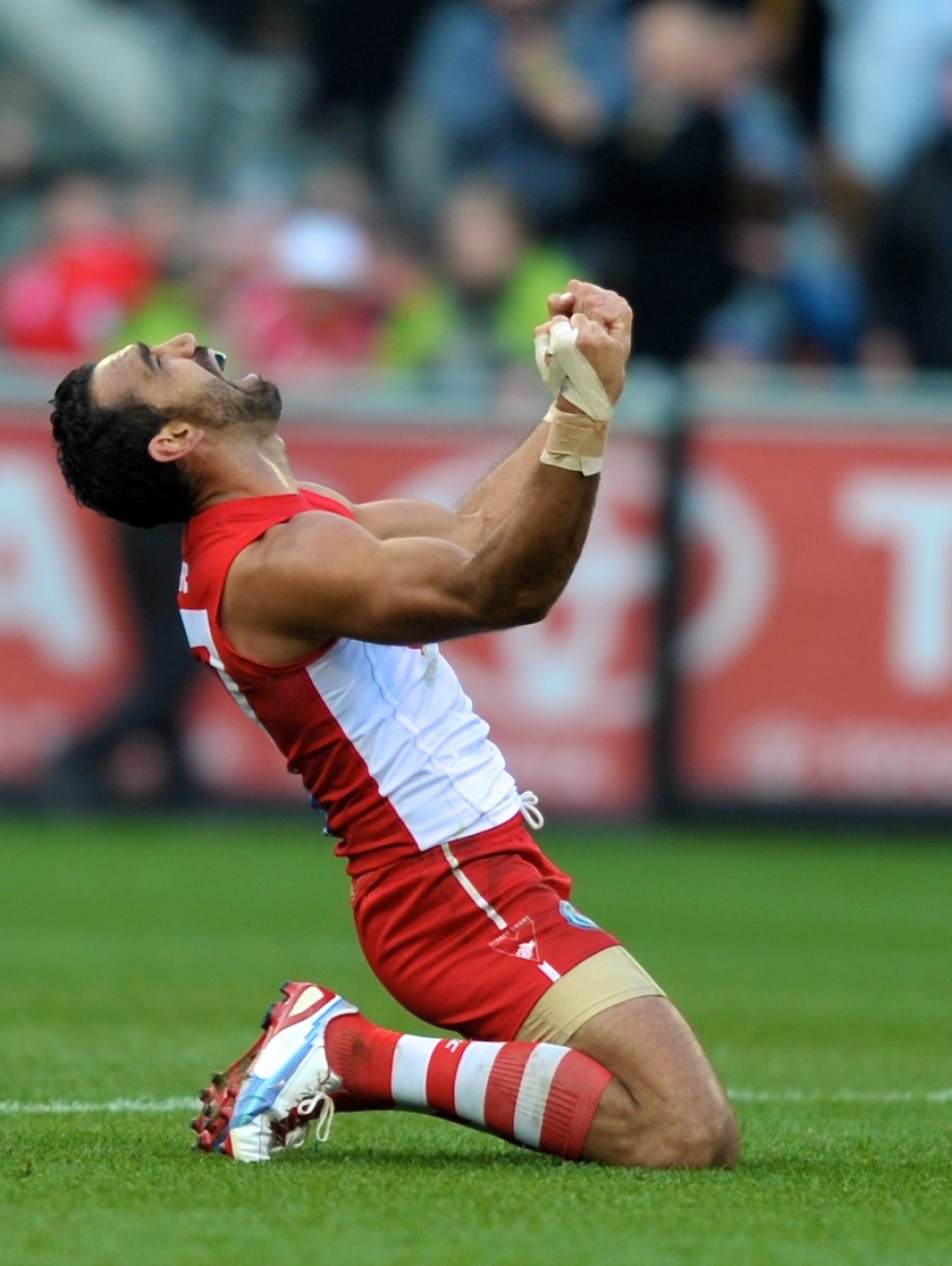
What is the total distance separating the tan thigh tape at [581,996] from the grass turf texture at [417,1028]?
0.28 m

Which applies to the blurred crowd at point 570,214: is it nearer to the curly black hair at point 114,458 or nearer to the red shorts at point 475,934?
the curly black hair at point 114,458

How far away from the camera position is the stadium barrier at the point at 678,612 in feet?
40.0

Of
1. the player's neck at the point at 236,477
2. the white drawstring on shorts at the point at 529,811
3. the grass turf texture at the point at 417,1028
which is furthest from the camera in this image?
the white drawstring on shorts at the point at 529,811

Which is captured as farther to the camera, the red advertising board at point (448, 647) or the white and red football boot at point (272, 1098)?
the red advertising board at point (448, 647)

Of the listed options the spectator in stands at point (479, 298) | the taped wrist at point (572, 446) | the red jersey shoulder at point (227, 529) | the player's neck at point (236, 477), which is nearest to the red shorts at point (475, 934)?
the red jersey shoulder at point (227, 529)

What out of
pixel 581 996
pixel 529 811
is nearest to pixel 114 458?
pixel 529 811

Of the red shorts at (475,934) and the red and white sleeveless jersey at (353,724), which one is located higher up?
the red and white sleeveless jersey at (353,724)

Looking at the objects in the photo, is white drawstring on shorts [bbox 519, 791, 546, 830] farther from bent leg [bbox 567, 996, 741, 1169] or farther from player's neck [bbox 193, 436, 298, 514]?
player's neck [bbox 193, 436, 298, 514]

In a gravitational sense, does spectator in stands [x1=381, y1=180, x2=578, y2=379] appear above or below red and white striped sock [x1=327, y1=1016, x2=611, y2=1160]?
above

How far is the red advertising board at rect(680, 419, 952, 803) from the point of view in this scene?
479 inches

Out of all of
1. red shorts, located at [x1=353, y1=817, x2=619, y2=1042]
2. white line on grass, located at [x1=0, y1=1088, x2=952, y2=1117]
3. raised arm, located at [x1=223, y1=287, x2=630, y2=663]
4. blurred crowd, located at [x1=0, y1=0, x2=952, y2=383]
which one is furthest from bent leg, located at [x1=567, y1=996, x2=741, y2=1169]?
blurred crowd, located at [x1=0, y1=0, x2=952, y2=383]

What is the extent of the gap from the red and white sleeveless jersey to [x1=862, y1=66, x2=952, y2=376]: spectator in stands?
853cm

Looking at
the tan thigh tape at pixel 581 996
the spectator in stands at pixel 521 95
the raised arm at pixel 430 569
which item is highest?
the spectator in stands at pixel 521 95

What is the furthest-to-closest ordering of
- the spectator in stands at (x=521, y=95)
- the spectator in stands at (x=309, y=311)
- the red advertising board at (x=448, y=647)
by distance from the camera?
1. the spectator in stands at (x=521, y=95)
2. the spectator in stands at (x=309, y=311)
3. the red advertising board at (x=448, y=647)
